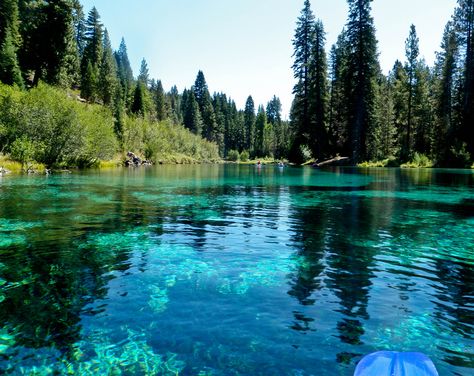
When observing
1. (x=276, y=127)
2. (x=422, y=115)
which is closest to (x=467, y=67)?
(x=422, y=115)

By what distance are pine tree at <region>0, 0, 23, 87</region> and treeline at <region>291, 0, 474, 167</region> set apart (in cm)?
4732

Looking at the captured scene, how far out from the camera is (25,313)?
645 centimetres

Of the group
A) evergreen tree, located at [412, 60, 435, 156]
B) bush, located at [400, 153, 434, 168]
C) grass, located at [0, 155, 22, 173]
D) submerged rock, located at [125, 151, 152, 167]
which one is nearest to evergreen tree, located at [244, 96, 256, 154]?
submerged rock, located at [125, 151, 152, 167]

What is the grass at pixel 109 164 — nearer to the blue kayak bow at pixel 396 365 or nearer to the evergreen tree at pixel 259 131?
the blue kayak bow at pixel 396 365

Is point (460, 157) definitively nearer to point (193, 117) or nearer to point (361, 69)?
point (361, 69)

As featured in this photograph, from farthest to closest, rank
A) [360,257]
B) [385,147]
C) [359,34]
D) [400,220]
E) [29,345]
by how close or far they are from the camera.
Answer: [385,147] < [359,34] < [400,220] < [360,257] < [29,345]

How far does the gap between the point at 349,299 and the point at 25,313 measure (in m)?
5.78

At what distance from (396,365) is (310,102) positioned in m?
70.8

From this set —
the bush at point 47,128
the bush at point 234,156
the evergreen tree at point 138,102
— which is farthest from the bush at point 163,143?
the bush at point 47,128

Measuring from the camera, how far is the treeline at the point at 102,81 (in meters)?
57.4

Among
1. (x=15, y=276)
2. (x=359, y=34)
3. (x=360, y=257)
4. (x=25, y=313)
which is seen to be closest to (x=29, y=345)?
(x=25, y=313)

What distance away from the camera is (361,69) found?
62312mm

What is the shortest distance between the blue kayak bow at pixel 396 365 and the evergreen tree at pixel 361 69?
60.7m

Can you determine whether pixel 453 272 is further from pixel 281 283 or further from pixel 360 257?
pixel 281 283
